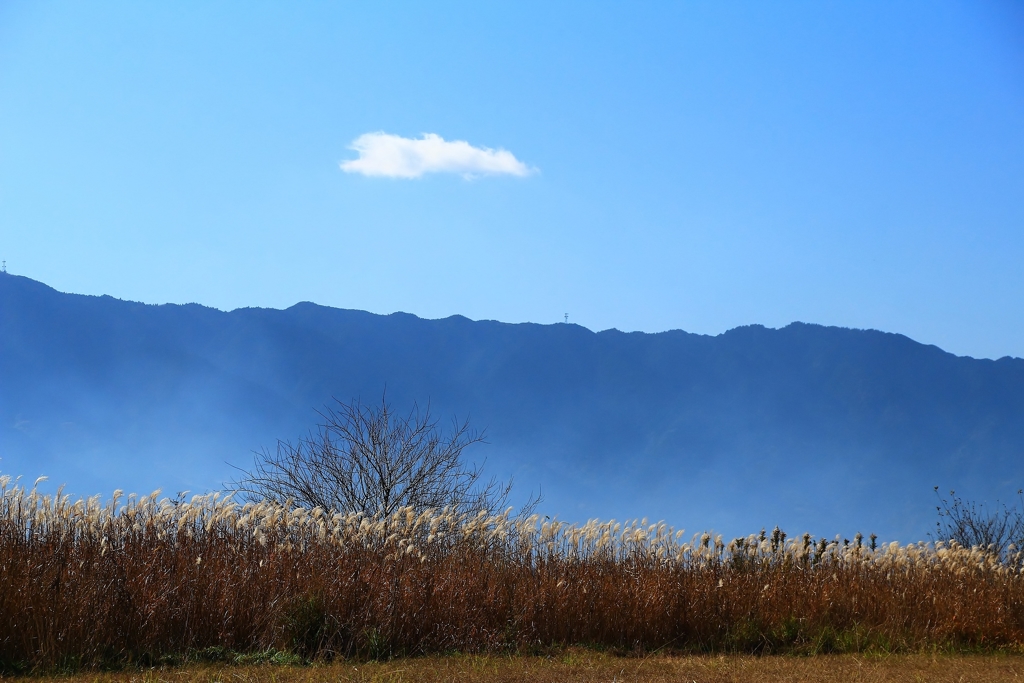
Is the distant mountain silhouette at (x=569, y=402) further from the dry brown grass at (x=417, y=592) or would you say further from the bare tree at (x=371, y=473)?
the dry brown grass at (x=417, y=592)

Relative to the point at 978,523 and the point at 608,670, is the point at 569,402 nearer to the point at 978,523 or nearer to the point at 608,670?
the point at 978,523

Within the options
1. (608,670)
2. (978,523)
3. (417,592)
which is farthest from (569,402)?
(608,670)

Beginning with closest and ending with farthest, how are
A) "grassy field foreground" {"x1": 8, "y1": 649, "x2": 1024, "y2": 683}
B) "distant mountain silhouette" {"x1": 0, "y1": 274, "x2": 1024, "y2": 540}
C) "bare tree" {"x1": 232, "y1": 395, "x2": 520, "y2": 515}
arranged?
"grassy field foreground" {"x1": 8, "y1": 649, "x2": 1024, "y2": 683}, "bare tree" {"x1": 232, "y1": 395, "x2": 520, "y2": 515}, "distant mountain silhouette" {"x1": 0, "y1": 274, "x2": 1024, "y2": 540}

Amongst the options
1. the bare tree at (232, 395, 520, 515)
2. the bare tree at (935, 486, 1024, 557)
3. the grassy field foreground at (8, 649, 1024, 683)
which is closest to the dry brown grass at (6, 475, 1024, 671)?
the grassy field foreground at (8, 649, 1024, 683)

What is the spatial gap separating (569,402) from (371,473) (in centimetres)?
8392

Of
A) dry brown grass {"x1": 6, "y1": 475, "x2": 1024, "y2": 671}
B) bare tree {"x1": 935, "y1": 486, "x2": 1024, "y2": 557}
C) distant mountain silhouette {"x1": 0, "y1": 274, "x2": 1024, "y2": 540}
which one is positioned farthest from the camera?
distant mountain silhouette {"x1": 0, "y1": 274, "x2": 1024, "y2": 540}

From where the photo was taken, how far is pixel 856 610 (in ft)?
37.4

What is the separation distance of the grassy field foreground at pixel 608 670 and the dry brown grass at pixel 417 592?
0.51 m

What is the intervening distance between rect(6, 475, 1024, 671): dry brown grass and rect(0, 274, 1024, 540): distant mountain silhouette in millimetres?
74521

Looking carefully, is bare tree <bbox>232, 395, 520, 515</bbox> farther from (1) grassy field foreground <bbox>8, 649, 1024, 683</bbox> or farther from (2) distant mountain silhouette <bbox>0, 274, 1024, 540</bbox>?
(2) distant mountain silhouette <bbox>0, 274, 1024, 540</bbox>

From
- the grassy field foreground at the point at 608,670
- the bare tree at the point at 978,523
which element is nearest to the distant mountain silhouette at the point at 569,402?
the bare tree at the point at 978,523

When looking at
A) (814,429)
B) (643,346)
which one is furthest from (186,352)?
(814,429)

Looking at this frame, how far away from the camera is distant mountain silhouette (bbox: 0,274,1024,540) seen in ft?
281

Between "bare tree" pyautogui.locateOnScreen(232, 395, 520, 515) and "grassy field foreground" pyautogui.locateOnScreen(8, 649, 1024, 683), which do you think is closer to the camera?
"grassy field foreground" pyautogui.locateOnScreen(8, 649, 1024, 683)
